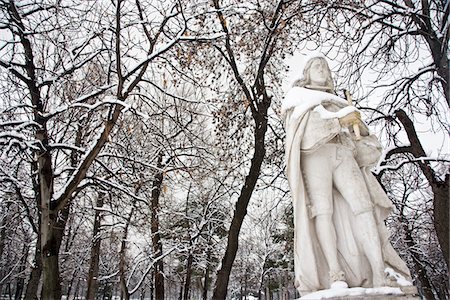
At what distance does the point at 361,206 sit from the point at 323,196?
1.26 feet

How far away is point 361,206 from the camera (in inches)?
164

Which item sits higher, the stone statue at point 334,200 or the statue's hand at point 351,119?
the statue's hand at point 351,119

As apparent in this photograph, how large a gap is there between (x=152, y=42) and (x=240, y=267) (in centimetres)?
3067

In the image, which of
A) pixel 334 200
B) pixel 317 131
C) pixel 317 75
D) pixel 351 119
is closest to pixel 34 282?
pixel 334 200

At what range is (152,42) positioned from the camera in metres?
9.59

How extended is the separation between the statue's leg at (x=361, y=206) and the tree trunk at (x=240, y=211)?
5886mm

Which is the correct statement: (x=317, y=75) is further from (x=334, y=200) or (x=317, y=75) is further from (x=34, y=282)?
(x=34, y=282)

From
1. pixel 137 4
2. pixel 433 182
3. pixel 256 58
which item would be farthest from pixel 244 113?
pixel 433 182

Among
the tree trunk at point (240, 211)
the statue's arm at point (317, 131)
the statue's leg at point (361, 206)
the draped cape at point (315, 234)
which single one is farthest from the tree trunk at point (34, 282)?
the statue's leg at point (361, 206)

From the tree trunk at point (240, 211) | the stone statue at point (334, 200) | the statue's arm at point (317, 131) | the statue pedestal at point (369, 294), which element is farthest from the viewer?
the tree trunk at point (240, 211)

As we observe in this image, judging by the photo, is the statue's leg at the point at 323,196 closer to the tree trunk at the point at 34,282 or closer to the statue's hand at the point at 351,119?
the statue's hand at the point at 351,119

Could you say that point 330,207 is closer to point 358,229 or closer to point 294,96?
point 358,229

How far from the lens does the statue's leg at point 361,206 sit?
3.96m

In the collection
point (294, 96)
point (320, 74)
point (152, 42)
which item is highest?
point (152, 42)
